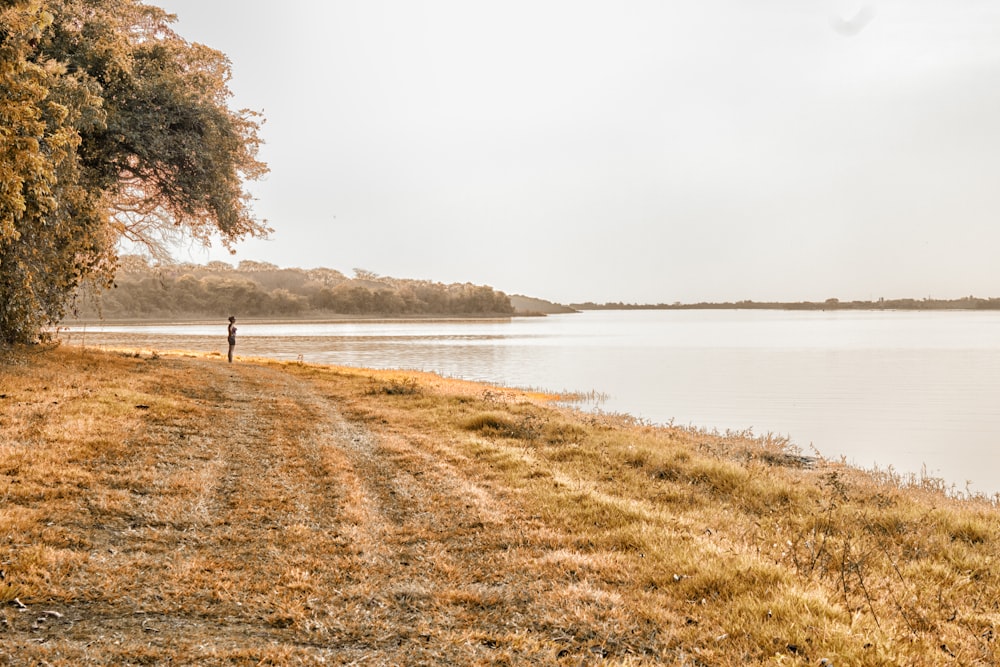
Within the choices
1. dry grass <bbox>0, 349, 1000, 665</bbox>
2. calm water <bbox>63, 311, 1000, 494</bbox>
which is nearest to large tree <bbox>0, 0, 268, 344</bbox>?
dry grass <bbox>0, 349, 1000, 665</bbox>

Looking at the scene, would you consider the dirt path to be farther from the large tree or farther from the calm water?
the calm water

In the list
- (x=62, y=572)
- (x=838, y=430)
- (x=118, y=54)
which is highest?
(x=118, y=54)

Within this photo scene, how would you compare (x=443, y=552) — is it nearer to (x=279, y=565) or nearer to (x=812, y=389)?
(x=279, y=565)

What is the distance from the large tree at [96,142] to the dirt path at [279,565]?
7.40 metres

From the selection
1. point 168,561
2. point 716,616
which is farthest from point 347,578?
point 716,616

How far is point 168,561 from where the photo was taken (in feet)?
23.9

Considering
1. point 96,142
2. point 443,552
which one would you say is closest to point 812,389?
point 443,552

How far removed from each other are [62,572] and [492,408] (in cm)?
1567

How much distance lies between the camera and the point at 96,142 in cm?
2283

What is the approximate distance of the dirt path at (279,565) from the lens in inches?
219

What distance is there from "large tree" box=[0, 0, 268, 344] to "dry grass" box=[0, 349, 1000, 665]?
5.34 meters

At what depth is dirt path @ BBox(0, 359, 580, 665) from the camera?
5555 mm

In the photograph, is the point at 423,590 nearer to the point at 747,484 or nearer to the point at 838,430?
the point at 747,484

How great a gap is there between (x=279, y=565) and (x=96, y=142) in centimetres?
2338
